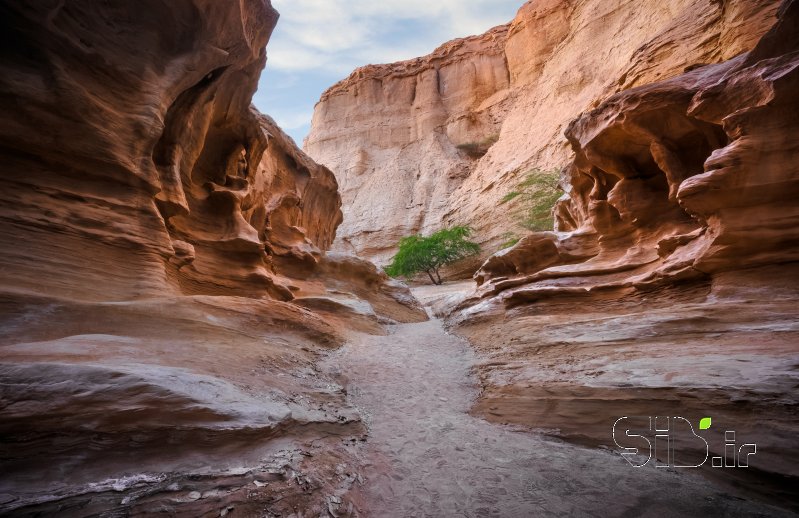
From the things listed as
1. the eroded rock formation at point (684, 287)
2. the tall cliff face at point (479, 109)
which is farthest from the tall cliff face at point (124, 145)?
the tall cliff face at point (479, 109)

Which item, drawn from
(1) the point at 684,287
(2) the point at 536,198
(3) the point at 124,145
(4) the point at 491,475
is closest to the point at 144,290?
(3) the point at 124,145

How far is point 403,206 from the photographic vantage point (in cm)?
3784

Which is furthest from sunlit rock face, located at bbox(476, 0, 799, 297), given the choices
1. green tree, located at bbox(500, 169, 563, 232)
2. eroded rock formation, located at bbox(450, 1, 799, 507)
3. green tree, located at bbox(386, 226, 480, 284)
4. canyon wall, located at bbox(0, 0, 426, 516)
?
green tree, located at bbox(386, 226, 480, 284)

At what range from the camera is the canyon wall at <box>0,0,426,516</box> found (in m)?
2.59

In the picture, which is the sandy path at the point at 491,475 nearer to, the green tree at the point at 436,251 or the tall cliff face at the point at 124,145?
the tall cliff face at the point at 124,145

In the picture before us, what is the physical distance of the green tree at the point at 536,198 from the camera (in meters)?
24.6

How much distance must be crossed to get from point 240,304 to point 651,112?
902cm

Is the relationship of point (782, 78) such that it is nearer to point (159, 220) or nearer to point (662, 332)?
point (662, 332)

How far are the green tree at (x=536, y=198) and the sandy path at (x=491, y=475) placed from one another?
851 inches

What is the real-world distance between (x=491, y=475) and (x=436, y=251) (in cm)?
2521

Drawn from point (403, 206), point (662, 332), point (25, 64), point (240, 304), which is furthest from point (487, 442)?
point (403, 206)

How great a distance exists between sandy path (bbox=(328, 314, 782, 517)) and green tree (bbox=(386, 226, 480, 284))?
22.9 meters

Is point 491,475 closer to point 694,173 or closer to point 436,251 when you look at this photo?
point 694,173

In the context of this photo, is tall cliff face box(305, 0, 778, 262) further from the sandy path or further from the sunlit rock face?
the sandy path
